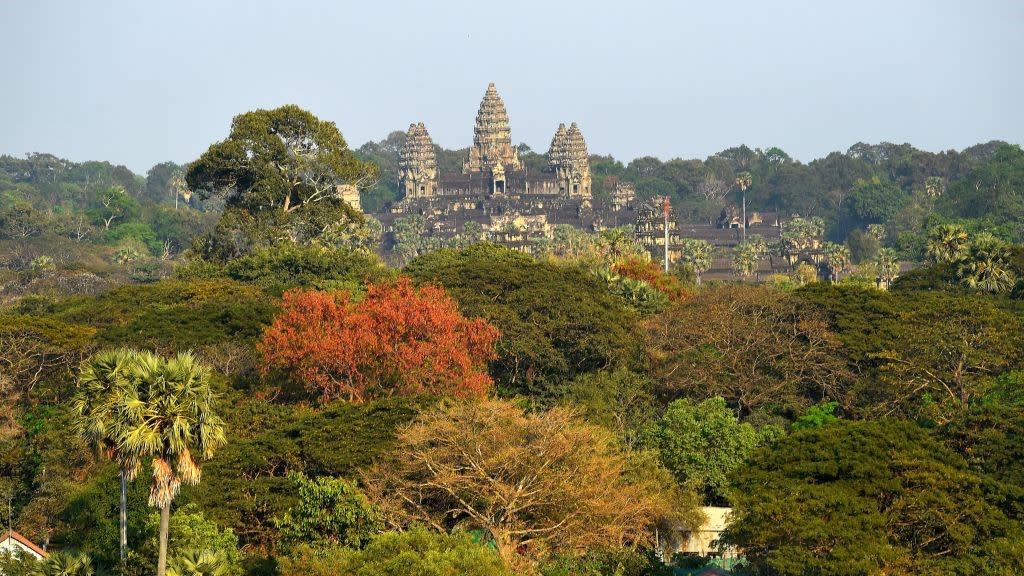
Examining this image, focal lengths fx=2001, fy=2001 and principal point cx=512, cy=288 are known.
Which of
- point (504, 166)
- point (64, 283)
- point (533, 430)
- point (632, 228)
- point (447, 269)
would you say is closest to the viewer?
point (533, 430)

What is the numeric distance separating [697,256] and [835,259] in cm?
1253

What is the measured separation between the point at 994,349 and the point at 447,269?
66.8 feet

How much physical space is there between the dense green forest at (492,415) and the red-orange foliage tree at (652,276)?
249mm

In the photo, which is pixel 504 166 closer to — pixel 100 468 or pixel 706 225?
pixel 706 225

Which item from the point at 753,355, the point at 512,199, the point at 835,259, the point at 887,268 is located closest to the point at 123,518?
the point at 753,355

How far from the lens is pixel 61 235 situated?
511ft

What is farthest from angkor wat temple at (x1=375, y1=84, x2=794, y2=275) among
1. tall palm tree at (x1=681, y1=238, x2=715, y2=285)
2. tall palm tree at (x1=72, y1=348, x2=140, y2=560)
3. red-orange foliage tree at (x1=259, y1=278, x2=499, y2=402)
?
tall palm tree at (x1=72, y1=348, x2=140, y2=560)

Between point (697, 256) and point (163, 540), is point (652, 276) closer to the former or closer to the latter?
point (163, 540)

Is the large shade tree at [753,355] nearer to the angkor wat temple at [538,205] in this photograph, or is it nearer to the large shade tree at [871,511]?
the large shade tree at [871,511]

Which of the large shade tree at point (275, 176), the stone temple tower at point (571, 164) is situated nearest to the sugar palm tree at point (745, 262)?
the large shade tree at point (275, 176)

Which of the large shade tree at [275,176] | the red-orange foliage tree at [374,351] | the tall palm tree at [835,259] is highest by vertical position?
the large shade tree at [275,176]

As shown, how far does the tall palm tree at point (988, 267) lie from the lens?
78188 millimetres

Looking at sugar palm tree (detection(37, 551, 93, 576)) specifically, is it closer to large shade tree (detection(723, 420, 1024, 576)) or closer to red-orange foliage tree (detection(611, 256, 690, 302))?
large shade tree (detection(723, 420, 1024, 576))

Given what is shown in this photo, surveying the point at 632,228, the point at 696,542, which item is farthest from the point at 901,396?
the point at 632,228
